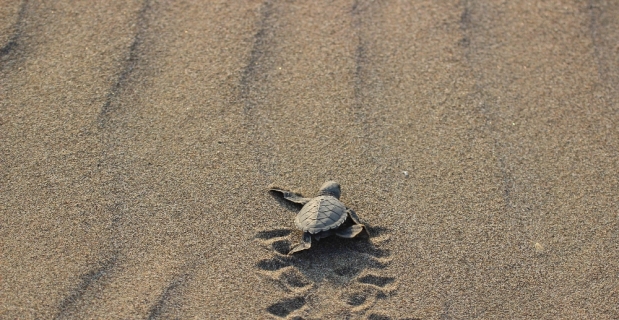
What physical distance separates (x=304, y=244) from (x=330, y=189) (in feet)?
0.99

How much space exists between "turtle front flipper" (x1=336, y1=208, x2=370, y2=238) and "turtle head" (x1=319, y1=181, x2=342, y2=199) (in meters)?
0.10

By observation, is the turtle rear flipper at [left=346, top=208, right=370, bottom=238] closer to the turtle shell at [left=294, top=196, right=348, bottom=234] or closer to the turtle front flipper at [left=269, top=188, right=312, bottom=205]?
the turtle shell at [left=294, top=196, right=348, bottom=234]

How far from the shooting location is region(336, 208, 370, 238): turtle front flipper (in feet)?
8.75

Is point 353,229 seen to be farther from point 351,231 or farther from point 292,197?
point 292,197

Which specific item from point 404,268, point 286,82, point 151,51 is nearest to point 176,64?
point 151,51

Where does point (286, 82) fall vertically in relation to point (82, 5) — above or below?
below

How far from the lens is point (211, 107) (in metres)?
3.20

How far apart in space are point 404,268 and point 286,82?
1264mm

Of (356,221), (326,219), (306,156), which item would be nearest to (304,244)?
(326,219)

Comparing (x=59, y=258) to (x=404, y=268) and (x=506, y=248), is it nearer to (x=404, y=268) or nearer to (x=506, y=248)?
(x=404, y=268)

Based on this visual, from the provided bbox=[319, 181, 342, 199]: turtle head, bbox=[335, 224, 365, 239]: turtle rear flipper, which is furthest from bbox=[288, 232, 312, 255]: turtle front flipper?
bbox=[319, 181, 342, 199]: turtle head

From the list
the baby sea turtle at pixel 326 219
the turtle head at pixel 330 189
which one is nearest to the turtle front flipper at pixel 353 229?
the baby sea turtle at pixel 326 219

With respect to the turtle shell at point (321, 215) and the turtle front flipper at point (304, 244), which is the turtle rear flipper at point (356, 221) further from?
the turtle front flipper at point (304, 244)

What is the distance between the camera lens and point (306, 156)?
3039mm
